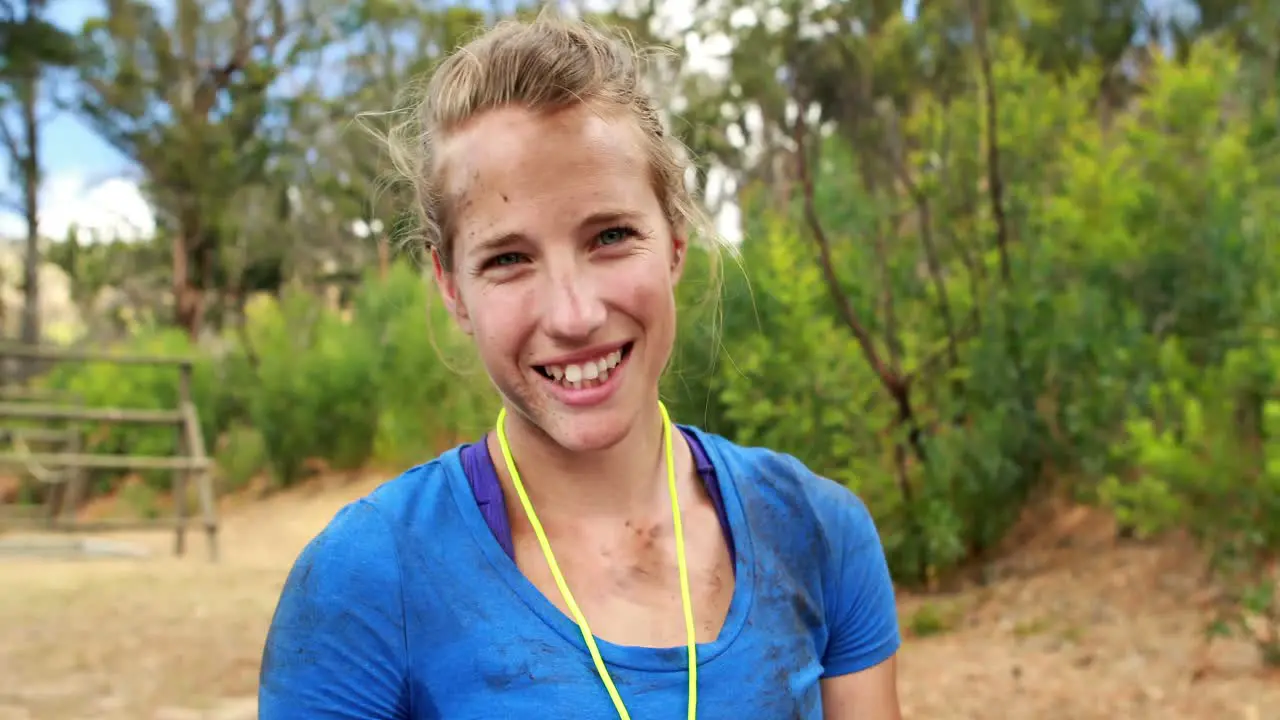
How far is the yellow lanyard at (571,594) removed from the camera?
43.3 inches

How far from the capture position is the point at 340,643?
1.07 metres

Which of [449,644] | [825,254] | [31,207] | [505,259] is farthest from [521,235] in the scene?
[31,207]

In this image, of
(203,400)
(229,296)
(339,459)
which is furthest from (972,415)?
(229,296)

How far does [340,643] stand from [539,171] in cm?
48

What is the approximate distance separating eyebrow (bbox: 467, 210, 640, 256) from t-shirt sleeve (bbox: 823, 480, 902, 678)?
1.34ft

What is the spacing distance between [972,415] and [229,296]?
24136 mm

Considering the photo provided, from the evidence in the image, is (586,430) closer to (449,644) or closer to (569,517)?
(569,517)

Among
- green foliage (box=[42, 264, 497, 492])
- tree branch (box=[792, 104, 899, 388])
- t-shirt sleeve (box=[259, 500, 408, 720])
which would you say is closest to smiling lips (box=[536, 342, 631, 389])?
t-shirt sleeve (box=[259, 500, 408, 720])

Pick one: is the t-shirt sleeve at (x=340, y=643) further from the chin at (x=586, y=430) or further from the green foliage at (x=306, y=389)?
the green foliage at (x=306, y=389)

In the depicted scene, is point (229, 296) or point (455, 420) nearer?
point (455, 420)

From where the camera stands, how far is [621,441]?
127 centimetres

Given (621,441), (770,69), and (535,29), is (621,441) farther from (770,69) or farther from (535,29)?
(770,69)

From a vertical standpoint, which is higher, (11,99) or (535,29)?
(11,99)

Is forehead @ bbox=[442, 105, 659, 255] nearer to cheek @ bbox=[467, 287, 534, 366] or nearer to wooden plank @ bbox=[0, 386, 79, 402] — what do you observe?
cheek @ bbox=[467, 287, 534, 366]
